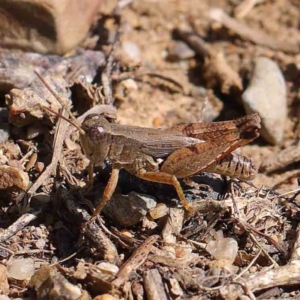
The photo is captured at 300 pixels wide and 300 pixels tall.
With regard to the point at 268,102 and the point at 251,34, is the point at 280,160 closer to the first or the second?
the point at 268,102

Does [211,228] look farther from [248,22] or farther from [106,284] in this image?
[248,22]

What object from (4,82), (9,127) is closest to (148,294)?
(9,127)

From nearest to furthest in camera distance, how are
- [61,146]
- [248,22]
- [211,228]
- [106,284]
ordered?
[106,284] < [211,228] < [61,146] < [248,22]

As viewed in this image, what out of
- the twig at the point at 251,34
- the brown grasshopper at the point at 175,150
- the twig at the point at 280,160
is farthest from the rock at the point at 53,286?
the twig at the point at 251,34

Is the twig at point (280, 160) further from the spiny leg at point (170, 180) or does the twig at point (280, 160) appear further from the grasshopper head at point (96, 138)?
the grasshopper head at point (96, 138)

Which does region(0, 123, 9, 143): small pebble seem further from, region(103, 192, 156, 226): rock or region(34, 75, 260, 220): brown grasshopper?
region(103, 192, 156, 226): rock

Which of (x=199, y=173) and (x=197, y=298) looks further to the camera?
(x=199, y=173)
